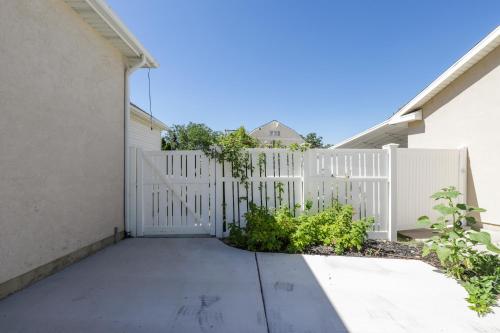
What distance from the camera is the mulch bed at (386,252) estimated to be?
4051 millimetres

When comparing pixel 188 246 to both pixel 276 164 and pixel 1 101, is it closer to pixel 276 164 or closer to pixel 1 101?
pixel 276 164

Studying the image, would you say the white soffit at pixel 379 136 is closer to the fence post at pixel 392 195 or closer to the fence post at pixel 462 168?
the fence post at pixel 462 168

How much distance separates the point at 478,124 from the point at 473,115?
0.27 m

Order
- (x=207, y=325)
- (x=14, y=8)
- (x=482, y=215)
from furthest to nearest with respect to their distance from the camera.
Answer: (x=482, y=215)
(x=14, y=8)
(x=207, y=325)

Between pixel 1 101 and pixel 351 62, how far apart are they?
34.7 ft

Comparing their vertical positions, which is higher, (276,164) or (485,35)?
(485,35)

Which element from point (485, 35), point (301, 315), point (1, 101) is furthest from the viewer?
point (485, 35)

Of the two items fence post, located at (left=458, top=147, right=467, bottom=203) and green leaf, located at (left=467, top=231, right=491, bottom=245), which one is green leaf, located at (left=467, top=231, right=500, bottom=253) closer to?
green leaf, located at (left=467, top=231, right=491, bottom=245)

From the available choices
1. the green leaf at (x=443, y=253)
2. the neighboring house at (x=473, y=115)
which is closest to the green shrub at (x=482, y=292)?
the green leaf at (x=443, y=253)

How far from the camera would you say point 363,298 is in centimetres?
272

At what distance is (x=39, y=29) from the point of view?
10.3 feet

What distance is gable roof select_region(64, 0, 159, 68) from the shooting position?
11.9 feet

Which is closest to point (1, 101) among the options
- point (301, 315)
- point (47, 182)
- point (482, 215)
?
point (47, 182)

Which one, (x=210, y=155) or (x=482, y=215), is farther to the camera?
(x=482, y=215)
